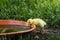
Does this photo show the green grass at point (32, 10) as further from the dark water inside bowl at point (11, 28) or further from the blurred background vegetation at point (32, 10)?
the dark water inside bowl at point (11, 28)

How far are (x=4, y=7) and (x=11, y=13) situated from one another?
0.30 m

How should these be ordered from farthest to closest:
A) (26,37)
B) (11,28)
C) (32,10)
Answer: (32,10) < (11,28) < (26,37)

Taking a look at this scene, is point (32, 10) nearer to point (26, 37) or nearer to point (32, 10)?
point (32, 10)

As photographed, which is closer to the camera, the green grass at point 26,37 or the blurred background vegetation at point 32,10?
the green grass at point 26,37

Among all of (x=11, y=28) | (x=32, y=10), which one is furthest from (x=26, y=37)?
(x=32, y=10)

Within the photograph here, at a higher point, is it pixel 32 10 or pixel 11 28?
pixel 32 10

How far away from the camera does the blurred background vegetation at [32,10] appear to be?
635 centimetres

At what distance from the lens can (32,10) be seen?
686 centimetres

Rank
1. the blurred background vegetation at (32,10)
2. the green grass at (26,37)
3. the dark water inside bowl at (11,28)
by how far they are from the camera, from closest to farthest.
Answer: the green grass at (26,37), the dark water inside bowl at (11,28), the blurred background vegetation at (32,10)

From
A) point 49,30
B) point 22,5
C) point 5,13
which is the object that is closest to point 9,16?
point 5,13

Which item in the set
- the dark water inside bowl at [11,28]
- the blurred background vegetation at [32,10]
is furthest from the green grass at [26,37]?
the blurred background vegetation at [32,10]

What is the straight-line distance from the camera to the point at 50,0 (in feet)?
23.7

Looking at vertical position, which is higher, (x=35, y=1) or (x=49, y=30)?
(x=35, y=1)

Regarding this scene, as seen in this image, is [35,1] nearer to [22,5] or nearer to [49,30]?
[22,5]
